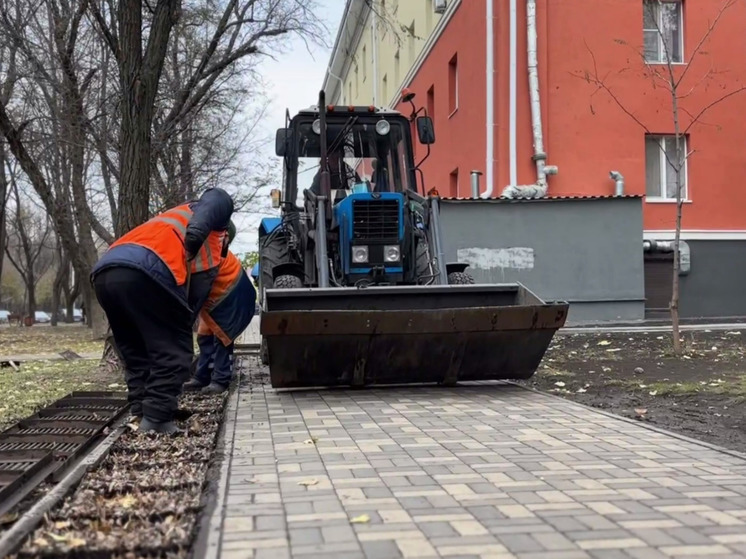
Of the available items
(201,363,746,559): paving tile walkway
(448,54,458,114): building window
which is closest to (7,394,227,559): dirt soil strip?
(201,363,746,559): paving tile walkway

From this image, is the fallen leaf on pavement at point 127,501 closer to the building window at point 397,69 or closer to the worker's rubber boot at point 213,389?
the worker's rubber boot at point 213,389

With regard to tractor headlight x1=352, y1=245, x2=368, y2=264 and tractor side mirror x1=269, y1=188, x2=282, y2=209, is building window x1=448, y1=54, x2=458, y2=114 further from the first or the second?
tractor headlight x1=352, y1=245, x2=368, y2=264

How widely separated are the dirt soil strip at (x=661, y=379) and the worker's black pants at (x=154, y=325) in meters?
3.47

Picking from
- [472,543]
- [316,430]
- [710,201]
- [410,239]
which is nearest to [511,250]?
[710,201]

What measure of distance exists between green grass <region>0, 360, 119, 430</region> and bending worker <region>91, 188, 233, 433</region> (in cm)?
159

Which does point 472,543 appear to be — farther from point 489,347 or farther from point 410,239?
point 410,239

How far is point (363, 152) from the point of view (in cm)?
894

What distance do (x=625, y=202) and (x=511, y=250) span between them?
2424mm

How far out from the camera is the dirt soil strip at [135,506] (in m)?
2.96

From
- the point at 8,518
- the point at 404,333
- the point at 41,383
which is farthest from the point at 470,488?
the point at 41,383

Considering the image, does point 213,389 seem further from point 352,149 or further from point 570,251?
point 570,251

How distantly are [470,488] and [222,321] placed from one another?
3529mm

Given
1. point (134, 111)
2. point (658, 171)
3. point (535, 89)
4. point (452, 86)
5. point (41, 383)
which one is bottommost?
Answer: point (41, 383)

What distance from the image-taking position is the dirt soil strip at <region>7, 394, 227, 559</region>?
2959 millimetres
